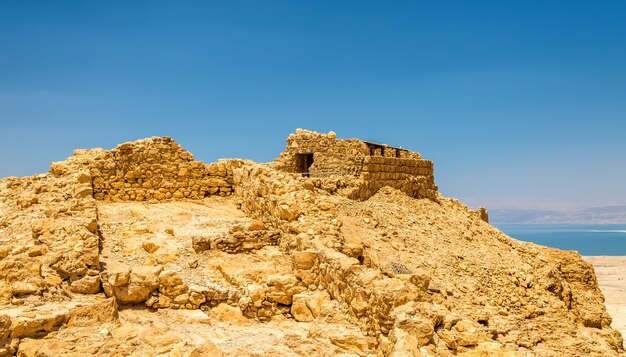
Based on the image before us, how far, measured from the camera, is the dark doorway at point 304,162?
16859mm

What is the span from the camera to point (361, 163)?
48.6 feet

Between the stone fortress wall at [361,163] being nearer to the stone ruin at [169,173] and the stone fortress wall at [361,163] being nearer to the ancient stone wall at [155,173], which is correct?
the stone ruin at [169,173]

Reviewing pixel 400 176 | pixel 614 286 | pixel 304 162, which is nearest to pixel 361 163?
pixel 400 176

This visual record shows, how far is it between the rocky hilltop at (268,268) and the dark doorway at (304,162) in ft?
2.26

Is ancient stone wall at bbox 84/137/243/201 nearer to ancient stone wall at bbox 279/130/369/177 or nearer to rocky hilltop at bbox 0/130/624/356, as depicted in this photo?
Result: rocky hilltop at bbox 0/130/624/356

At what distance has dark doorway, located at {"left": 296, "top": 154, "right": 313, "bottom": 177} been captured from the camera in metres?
16.9

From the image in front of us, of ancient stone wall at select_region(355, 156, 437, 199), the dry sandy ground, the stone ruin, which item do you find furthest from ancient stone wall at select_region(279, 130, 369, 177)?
the dry sandy ground

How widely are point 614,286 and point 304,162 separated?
46.5 m

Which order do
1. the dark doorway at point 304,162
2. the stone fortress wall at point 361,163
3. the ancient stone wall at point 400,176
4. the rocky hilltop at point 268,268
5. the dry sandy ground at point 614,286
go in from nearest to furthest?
the rocky hilltop at point 268,268 < the ancient stone wall at point 400,176 < the stone fortress wall at point 361,163 < the dark doorway at point 304,162 < the dry sandy ground at point 614,286

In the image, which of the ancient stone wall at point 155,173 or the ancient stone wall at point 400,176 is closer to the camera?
the ancient stone wall at point 155,173

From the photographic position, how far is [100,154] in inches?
506

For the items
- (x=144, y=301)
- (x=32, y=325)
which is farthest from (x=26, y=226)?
(x=32, y=325)

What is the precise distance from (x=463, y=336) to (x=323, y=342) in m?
1.65

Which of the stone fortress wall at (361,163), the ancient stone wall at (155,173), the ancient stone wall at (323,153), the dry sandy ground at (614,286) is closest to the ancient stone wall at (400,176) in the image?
the stone fortress wall at (361,163)
